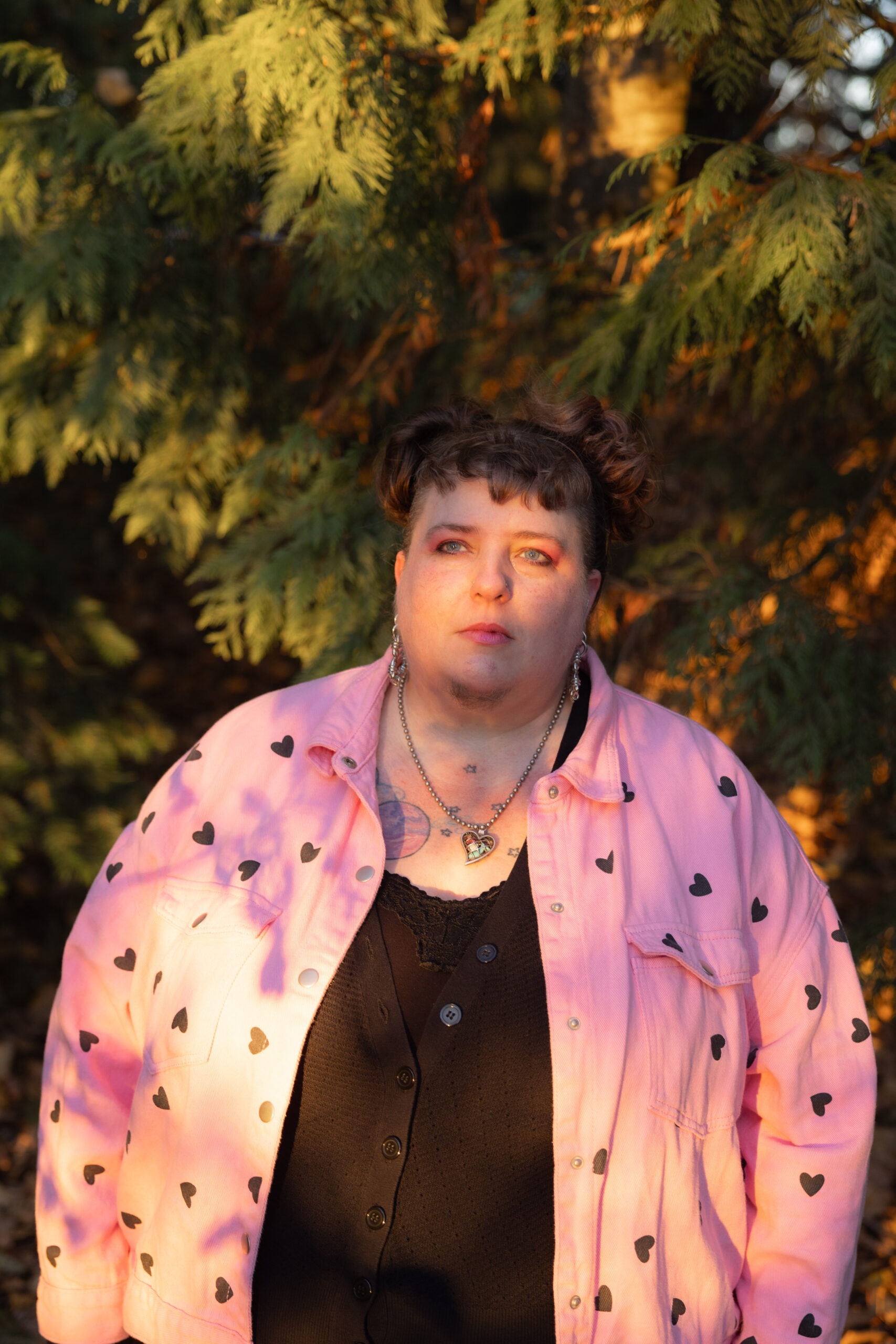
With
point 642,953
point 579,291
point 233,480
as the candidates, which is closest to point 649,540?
point 579,291

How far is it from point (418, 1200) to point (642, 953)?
555 millimetres

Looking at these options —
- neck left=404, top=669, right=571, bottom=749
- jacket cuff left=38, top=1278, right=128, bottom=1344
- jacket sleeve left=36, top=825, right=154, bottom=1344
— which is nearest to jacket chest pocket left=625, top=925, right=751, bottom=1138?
neck left=404, top=669, right=571, bottom=749

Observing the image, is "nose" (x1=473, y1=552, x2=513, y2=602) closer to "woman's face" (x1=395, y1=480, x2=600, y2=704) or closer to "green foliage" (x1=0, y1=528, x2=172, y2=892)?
"woman's face" (x1=395, y1=480, x2=600, y2=704)

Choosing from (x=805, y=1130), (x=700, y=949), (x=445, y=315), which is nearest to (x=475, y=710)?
(x=700, y=949)

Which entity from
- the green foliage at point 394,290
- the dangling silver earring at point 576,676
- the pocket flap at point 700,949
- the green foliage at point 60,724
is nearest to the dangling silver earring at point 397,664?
the dangling silver earring at point 576,676

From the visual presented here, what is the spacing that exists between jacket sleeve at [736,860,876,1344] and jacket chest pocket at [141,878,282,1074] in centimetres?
93

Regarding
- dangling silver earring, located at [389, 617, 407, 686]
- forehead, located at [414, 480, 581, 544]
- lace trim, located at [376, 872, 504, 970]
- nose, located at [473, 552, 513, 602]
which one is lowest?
lace trim, located at [376, 872, 504, 970]

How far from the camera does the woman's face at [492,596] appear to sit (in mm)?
1892

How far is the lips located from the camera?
1882mm

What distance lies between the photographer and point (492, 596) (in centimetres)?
188

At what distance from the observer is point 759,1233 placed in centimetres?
192

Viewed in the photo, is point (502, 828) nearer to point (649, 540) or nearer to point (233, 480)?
point (233, 480)

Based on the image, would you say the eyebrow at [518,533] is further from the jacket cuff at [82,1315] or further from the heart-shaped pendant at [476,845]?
the jacket cuff at [82,1315]

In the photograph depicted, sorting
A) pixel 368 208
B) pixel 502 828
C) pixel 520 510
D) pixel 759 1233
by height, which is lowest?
pixel 759 1233
